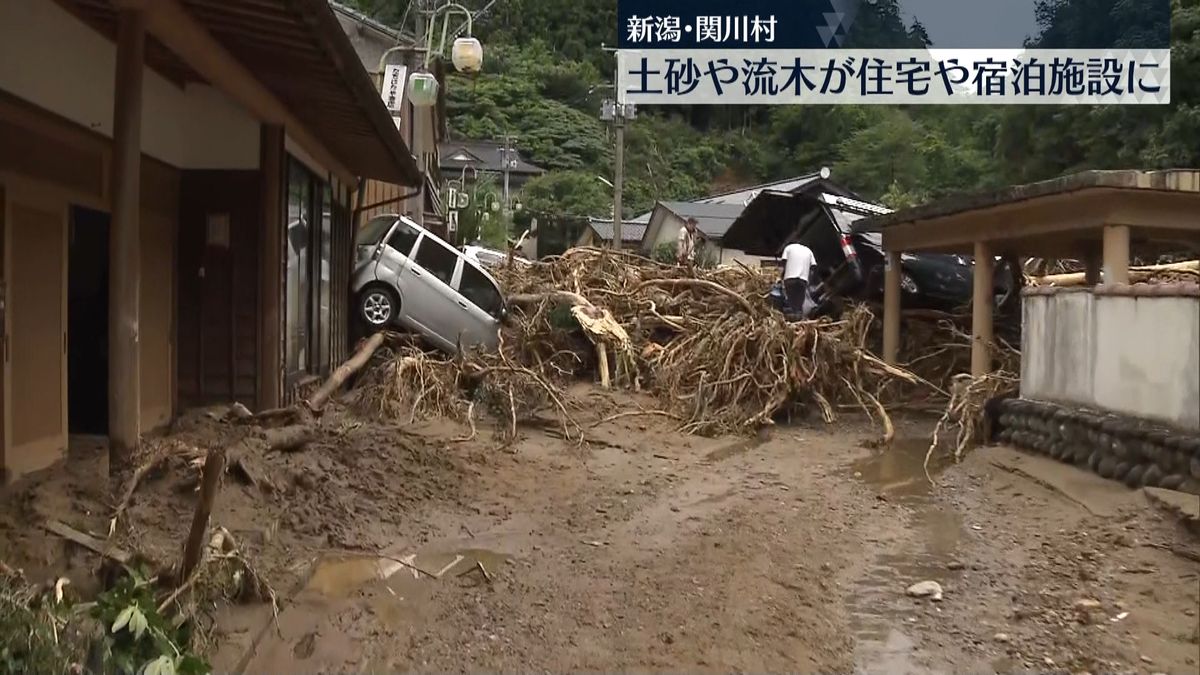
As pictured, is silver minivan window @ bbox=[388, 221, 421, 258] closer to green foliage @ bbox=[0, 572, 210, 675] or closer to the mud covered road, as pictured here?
the mud covered road

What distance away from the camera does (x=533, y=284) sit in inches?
606

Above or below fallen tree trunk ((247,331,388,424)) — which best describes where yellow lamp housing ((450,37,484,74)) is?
above

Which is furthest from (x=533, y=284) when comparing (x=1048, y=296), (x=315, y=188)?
(x=1048, y=296)

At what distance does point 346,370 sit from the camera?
11.8 meters

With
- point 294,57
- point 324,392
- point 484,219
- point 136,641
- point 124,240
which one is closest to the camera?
point 136,641

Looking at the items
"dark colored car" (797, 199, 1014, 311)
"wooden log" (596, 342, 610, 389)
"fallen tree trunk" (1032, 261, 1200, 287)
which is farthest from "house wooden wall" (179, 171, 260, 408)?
"fallen tree trunk" (1032, 261, 1200, 287)

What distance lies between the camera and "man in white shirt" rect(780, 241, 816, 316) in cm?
1379

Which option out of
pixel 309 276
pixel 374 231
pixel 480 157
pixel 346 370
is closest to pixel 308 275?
pixel 309 276

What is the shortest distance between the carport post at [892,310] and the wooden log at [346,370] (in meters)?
6.32

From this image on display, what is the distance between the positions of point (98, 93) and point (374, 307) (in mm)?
7128

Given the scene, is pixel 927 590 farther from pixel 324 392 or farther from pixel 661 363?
pixel 661 363

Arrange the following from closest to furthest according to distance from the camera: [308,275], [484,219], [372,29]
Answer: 1. [308,275]
2. [372,29]
3. [484,219]

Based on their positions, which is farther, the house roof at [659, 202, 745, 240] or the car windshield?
the house roof at [659, 202, 745, 240]

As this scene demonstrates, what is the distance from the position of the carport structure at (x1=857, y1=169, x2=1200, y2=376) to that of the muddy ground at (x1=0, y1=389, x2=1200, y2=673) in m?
2.60
